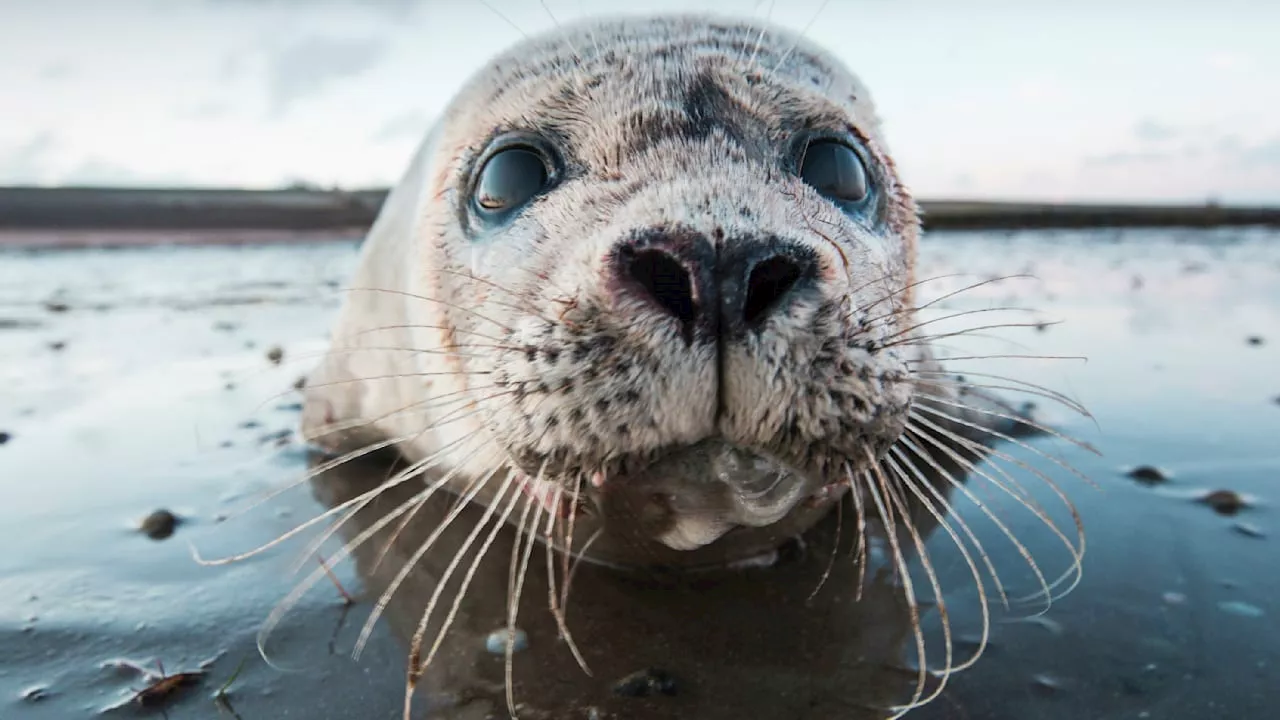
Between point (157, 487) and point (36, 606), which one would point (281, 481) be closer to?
point (157, 487)

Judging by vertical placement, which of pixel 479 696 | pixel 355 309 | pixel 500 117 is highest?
pixel 500 117

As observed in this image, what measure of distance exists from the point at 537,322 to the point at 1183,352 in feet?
16.7

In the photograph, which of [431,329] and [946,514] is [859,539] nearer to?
[946,514]

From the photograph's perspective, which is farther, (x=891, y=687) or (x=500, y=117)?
(x=500, y=117)

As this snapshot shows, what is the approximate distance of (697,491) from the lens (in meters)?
1.79

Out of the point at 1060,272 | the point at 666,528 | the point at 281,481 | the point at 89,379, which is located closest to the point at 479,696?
the point at 666,528

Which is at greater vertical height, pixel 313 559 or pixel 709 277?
pixel 709 277

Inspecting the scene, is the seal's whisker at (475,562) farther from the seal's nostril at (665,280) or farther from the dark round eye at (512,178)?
the dark round eye at (512,178)

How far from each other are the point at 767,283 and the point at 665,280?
0.18 m

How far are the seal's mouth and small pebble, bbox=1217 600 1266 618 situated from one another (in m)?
1.08

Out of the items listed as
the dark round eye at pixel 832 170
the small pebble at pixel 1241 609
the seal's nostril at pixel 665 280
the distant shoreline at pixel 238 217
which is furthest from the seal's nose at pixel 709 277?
the distant shoreline at pixel 238 217

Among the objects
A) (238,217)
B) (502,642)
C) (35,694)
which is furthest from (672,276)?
(238,217)

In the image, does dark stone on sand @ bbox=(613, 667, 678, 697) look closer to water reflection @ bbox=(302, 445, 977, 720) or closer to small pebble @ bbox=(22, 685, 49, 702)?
water reflection @ bbox=(302, 445, 977, 720)

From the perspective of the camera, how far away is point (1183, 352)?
5473 mm
